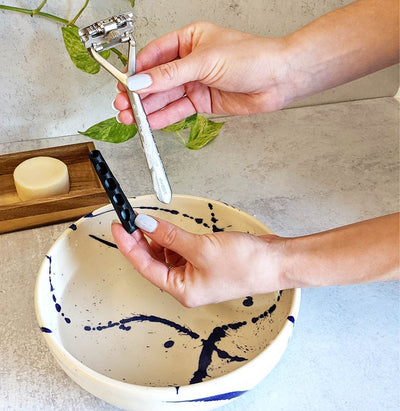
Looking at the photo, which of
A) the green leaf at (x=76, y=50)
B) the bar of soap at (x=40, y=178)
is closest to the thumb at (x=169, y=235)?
the bar of soap at (x=40, y=178)

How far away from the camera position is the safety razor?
0.54 metres

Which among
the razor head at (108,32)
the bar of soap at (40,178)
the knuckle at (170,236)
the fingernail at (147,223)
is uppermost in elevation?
the razor head at (108,32)

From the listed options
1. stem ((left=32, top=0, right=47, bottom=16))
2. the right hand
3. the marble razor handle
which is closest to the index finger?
the right hand

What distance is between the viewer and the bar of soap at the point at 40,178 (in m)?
0.76

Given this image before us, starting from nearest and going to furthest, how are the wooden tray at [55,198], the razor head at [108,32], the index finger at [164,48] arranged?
the razor head at [108,32], the index finger at [164,48], the wooden tray at [55,198]

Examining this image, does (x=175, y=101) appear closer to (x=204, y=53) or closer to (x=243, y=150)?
(x=204, y=53)

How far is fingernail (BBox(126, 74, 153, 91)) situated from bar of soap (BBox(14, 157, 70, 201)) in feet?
0.88

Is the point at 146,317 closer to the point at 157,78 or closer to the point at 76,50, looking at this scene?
the point at 157,78

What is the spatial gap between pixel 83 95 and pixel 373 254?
59 centimetres

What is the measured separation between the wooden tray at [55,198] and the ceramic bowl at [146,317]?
0.10 metres

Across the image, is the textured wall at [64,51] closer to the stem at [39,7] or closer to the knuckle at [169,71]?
the stem at [39,7]

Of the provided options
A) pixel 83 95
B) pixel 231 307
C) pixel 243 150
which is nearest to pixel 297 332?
pixel 231 307

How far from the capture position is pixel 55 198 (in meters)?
0.75

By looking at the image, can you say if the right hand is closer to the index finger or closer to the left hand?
the index finger
